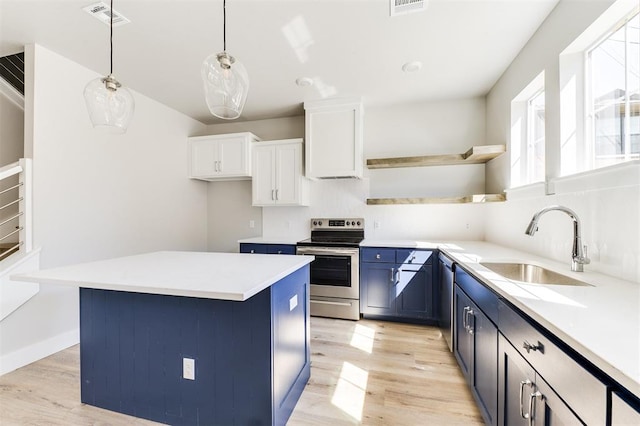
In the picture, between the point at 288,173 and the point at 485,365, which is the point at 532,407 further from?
the point at 288,173

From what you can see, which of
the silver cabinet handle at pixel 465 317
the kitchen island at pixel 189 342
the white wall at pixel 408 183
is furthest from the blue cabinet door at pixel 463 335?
the white wall at pixel 408 183

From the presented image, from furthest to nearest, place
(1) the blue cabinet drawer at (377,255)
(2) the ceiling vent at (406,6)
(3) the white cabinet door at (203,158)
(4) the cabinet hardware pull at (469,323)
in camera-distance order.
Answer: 1. (3) the white cabinet door at (203,158)
2. (1) the blue cabinet drawer at (377,255)
3. (2) the ceiling vent at (406,6)
4. (4) the cabinet hardware pull at (469,323)

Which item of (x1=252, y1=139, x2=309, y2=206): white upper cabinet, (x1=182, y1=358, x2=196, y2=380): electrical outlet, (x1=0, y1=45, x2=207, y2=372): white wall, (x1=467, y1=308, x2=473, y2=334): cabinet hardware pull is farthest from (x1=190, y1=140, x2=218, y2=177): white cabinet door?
(x1=467, y1=308, x2=473, y2=334): cabinet hardware pull

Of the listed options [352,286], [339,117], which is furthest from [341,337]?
[339,117]

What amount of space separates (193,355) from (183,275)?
48cm

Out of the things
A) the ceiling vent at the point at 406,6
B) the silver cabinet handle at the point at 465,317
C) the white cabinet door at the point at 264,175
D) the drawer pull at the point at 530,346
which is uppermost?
the ceiling vent at the point at 406,6

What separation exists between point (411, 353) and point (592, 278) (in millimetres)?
1435

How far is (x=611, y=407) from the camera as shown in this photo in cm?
65

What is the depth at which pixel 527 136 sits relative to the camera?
2.62 meters

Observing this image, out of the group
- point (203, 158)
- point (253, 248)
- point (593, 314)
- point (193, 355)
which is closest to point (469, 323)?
point (593, 314)

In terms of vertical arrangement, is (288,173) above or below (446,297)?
above

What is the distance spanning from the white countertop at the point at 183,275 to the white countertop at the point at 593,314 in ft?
3.47

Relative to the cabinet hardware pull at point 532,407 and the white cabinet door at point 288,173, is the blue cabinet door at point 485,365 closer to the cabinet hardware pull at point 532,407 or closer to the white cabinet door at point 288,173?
the cabinet hardware pull at point 532,407

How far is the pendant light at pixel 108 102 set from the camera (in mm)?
1563
